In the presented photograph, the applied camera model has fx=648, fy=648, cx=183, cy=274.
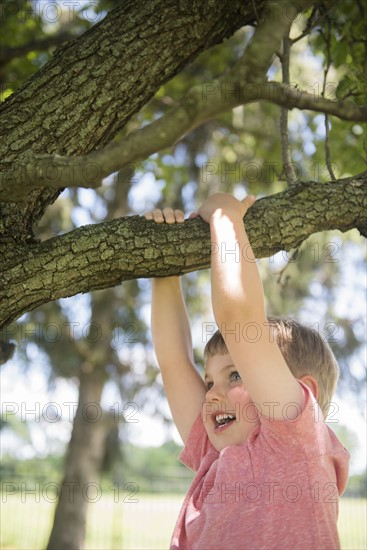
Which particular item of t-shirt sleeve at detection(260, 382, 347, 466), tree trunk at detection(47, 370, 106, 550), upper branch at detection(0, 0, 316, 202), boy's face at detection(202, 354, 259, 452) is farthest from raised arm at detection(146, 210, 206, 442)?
tree trunk at detection(47, 370, 106, 550)

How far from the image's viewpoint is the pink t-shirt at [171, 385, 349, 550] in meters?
1.87

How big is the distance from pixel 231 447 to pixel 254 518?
236 mm

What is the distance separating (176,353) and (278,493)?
2.78 ft

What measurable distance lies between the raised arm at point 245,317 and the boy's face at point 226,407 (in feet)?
0.48

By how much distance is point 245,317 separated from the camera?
2.02m

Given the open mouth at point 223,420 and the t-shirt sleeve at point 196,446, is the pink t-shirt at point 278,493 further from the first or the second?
the t-shirt sleeve at point 196,446

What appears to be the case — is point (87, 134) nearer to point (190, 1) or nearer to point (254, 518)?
point (190, 1)

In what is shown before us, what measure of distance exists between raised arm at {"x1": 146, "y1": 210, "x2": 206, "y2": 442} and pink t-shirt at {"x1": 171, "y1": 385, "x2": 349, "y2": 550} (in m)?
0.49

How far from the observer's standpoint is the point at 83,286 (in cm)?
210

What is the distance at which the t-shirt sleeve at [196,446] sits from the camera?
2.34 metres

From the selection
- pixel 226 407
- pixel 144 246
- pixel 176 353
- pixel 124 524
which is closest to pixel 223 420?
pixel 226 407

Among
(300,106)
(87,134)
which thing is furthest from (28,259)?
(300,106)

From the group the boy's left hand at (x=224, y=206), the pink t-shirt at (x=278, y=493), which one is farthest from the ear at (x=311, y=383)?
the boy's left hand at (x=224, y=206)

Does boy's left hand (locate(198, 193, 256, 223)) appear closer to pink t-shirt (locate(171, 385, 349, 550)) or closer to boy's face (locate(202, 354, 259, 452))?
boy's face (locate(202, 354, 259, 452))
